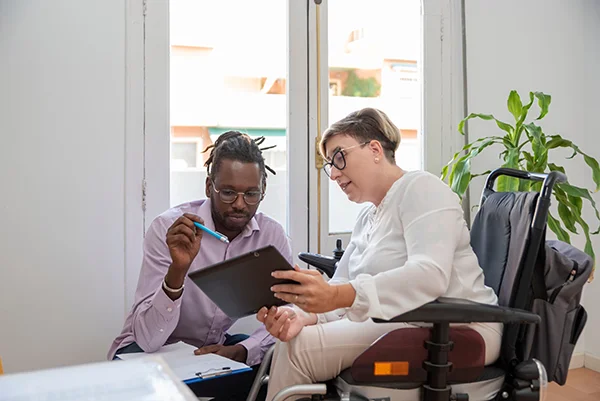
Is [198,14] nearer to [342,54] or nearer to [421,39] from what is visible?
[342,54]

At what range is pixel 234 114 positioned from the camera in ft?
7.23

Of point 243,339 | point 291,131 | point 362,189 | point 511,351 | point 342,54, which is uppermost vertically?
point 342,54

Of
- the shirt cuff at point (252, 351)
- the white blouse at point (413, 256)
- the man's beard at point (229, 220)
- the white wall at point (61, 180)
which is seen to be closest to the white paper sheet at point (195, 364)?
the shirt cuff at point (252, 351)

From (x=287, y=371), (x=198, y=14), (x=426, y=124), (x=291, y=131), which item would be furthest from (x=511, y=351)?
(x=198, y=14)

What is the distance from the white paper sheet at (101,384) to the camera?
413 millimetres

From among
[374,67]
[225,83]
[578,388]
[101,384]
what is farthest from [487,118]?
[101,384]

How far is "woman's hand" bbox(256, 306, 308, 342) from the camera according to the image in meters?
1.31

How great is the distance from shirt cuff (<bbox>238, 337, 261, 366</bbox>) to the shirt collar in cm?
35

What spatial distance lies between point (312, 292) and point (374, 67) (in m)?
1.55

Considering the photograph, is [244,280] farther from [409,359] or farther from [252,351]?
[252,351]

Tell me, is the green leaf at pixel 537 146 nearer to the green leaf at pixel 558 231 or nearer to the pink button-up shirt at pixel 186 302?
the green leaf at pixel 558 231

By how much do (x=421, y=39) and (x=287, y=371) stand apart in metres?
1.86

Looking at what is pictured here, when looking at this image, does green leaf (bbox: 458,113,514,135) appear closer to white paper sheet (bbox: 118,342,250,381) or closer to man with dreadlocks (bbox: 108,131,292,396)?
man with dreadlocks (bbox: 108,131,292,396)

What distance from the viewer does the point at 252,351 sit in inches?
64.4
